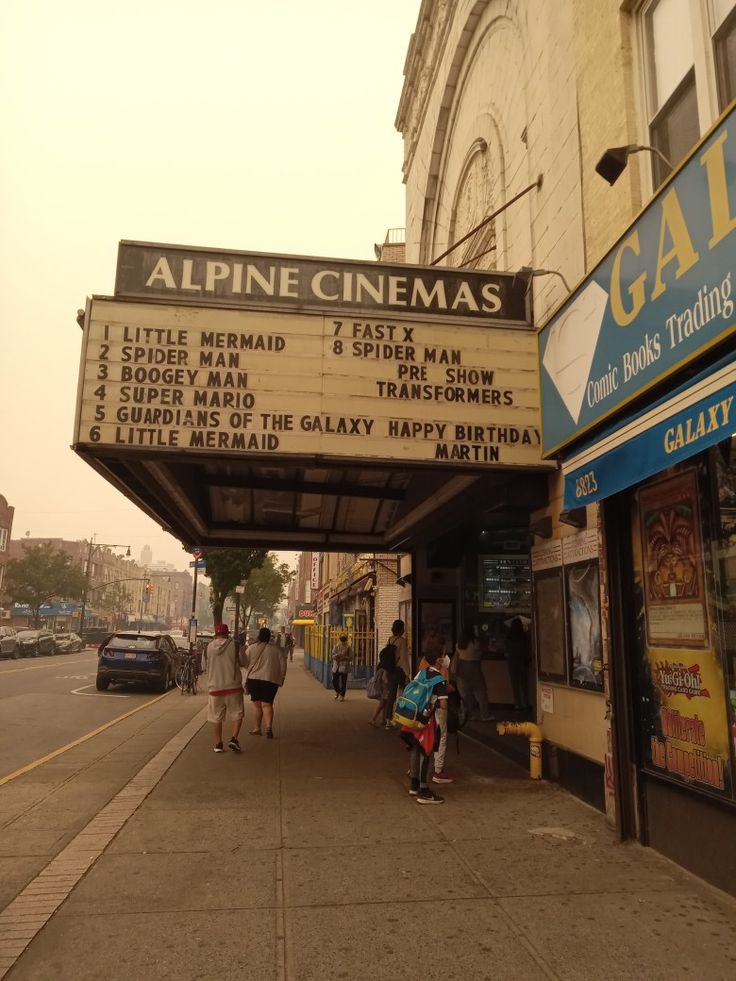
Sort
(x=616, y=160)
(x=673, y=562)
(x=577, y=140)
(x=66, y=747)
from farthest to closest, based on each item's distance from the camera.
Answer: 1. (x=66, y=747)
2. (x=577, y=140)
3. (x=616, y=160)
4. (x=673, y=562)

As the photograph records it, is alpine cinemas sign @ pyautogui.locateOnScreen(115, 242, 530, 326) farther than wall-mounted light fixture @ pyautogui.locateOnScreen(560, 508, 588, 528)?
Yes

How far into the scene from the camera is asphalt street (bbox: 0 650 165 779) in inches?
398

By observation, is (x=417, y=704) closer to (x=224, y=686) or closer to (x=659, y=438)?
(x=659, y=438)

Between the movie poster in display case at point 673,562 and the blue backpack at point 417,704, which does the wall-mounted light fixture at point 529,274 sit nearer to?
the movie poster in display case at point 673,562

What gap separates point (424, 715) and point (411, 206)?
1314 centimetres

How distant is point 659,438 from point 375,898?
3417 mm

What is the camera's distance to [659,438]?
14.5ft

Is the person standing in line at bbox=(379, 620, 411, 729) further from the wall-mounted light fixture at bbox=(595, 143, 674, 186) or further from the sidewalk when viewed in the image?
the wall-mounted light fixture at bbox=(595, 143, 674, 186)

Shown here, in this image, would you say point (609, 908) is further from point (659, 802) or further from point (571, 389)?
point (571, 389)

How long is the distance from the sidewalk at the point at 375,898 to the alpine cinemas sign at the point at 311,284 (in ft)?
15.8

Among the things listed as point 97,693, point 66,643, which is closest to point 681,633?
point 97,693

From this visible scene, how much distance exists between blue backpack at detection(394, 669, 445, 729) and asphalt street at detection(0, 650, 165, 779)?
16.8 feet

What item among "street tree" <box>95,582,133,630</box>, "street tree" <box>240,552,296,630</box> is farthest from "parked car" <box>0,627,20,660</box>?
"street tree" <box>95,582,133,630</box>

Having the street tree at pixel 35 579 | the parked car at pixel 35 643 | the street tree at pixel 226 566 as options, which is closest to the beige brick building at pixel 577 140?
the street tree at pixel 226 566
